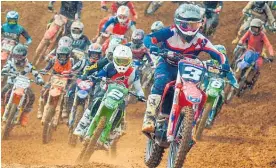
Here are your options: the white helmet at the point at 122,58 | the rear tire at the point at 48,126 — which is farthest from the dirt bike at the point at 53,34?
the white helmet at the point at 122,58

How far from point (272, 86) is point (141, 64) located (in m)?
4.21

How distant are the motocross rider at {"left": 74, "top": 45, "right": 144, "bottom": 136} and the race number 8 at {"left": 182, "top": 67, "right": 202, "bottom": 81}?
2.64 m

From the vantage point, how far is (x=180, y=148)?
9484 millimetres

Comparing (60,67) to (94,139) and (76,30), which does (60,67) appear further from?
(94,139)

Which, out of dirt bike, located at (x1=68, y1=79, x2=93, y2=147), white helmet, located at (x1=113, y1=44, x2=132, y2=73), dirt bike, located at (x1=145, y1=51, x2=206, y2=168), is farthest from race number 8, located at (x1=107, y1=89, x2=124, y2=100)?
dirt bike, located at (x1=68, y1=79, x2=93, y2=147)

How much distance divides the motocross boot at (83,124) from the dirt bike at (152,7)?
37.2 ft

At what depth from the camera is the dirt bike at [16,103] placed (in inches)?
612

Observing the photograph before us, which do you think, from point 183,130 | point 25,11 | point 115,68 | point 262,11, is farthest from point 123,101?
point 25,11

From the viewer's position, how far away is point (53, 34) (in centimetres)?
1995

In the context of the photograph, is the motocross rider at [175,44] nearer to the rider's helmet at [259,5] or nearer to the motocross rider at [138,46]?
the motocross rider at [138,46]

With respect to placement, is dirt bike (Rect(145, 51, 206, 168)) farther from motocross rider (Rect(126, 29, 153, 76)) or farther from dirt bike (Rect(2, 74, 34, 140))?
motocross rider (Rect(126, 29, 153, 76))

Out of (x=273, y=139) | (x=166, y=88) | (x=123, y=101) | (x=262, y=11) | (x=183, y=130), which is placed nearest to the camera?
(x=183, y=130)

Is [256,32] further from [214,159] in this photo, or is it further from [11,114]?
[11,114]

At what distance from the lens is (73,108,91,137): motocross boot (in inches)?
539
